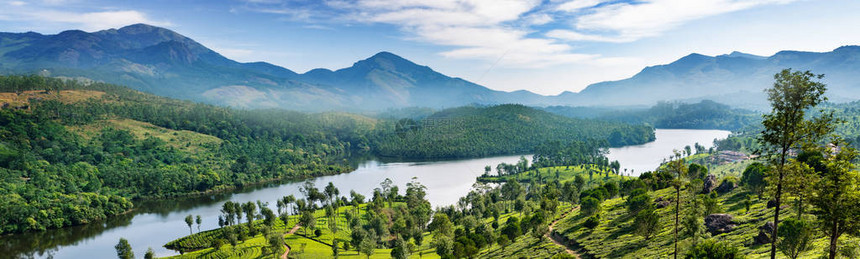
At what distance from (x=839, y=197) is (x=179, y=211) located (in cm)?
13262

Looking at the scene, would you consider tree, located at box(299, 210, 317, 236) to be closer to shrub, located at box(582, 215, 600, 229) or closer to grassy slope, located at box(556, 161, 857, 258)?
grassy slope, located at box(556, 161, 857, 258)

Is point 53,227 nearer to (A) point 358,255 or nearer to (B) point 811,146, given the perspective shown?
(A) point 358,255

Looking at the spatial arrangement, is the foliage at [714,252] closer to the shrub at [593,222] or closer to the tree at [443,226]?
the shrub at [593,222]

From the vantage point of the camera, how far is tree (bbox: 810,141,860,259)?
832 inches

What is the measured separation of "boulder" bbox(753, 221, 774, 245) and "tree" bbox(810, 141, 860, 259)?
859 inches

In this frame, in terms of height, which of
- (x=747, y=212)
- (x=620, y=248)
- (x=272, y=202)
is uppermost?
(x=747, y=212)

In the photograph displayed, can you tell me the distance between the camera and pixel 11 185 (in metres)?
106

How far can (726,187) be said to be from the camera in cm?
6856

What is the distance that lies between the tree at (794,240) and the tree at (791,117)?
43.7 ft

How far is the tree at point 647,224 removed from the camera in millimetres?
52547

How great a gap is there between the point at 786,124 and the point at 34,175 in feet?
519

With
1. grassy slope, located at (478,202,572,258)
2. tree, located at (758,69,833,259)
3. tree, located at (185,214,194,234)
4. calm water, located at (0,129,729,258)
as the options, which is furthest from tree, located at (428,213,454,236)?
tree, located at (758,69,833,259)

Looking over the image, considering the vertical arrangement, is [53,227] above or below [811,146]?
below

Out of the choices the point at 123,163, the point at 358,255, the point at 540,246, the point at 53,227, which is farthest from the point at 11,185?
the point at 540,246
